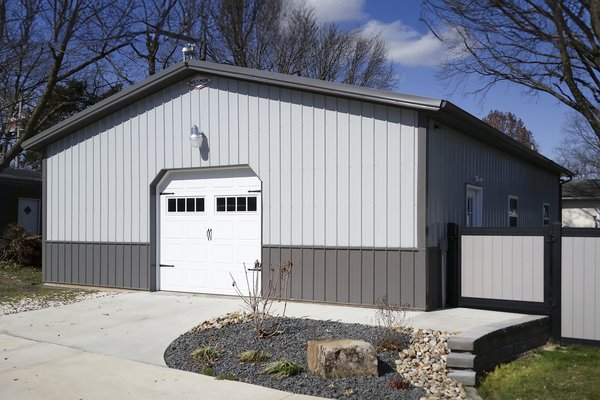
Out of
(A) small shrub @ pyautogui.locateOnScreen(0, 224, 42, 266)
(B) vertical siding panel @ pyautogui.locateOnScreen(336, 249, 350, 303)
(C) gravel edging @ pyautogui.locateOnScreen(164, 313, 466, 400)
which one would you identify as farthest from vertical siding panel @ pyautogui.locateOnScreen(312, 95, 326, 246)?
(A) small shrub @ pyautogui.locateOnScreen(0, 224, 42, 266)

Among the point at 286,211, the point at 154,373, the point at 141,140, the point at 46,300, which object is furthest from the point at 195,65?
the point at 154,373

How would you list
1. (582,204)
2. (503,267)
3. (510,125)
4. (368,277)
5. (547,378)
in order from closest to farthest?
(547,378) → (503,267) → (368,277) → (582,204) → (510,125)

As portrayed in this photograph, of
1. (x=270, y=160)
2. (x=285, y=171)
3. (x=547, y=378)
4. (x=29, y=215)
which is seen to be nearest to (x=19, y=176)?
(x=29, y=215)

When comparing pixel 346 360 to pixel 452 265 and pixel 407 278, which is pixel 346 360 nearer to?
pixel 407 278

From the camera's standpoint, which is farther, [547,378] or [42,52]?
[42,52]

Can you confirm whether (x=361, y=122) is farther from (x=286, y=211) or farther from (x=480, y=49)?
(x=480, y=49)

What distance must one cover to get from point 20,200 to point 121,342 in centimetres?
1545

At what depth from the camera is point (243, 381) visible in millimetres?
6430

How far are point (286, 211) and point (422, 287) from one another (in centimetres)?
273

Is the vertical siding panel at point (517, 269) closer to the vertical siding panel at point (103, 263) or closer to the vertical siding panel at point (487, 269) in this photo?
the vertical siding panel at point (487, 269)

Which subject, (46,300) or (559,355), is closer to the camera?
(559,355)

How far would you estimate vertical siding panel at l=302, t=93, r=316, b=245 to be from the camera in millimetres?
10516

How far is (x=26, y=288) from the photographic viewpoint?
1344 centimetres

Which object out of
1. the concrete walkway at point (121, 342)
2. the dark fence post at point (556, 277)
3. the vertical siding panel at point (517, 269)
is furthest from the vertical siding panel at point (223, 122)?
the dark fence post at point (556, 277)
